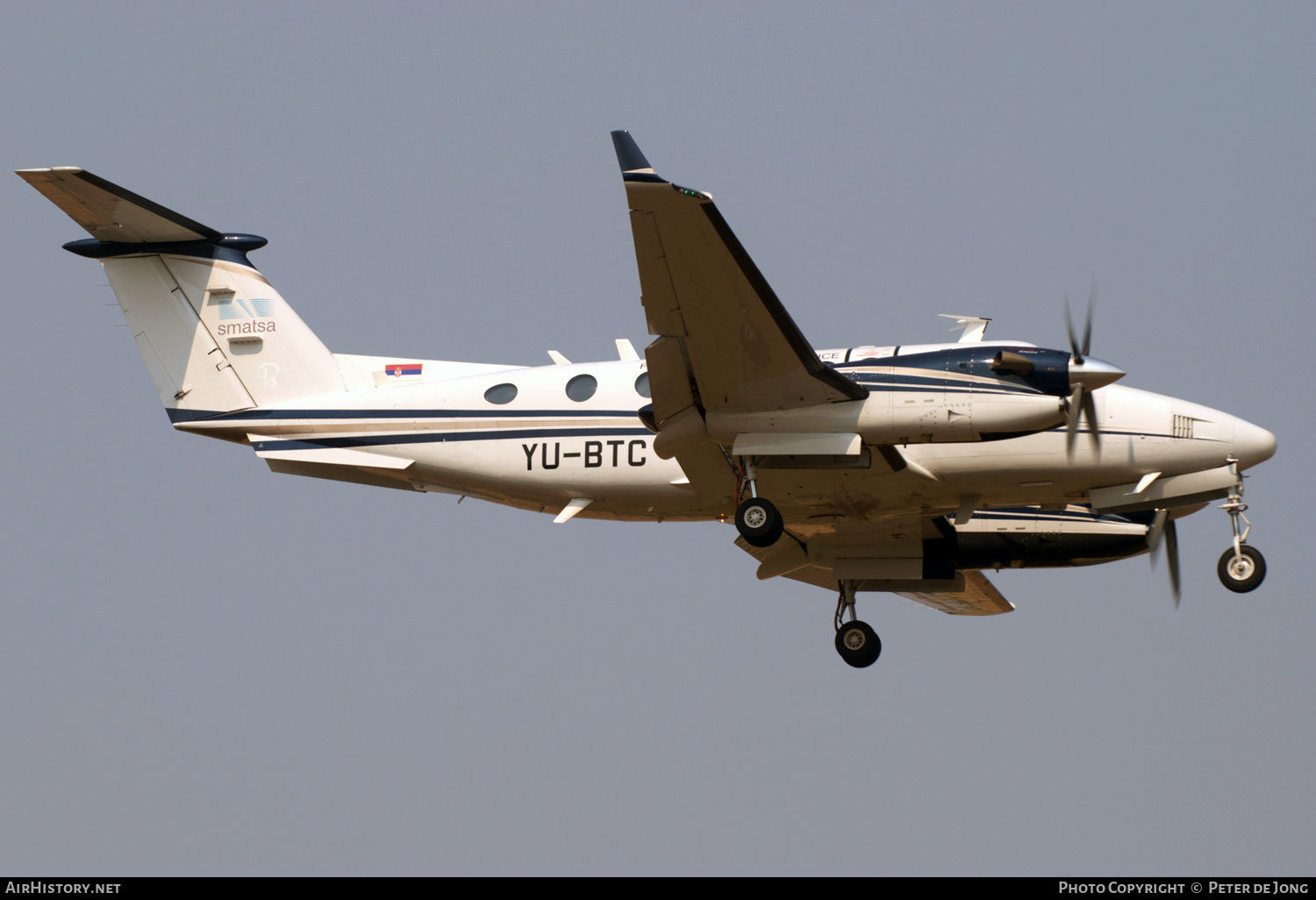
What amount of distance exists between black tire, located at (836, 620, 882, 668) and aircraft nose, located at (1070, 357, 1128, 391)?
5.77 meters

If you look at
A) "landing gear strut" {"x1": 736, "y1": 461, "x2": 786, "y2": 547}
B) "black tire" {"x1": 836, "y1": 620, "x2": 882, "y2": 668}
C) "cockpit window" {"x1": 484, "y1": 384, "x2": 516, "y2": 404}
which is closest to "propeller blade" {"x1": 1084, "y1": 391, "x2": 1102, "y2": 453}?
"landing gear strut" {"x1": 736, "y1": 461, "x2": 786, "y2": 547}

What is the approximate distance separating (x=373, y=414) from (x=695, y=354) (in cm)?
578

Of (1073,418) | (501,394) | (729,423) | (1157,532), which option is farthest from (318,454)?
(1157,532)

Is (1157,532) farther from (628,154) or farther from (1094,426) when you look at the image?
(628,154)

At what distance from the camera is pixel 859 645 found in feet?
68.8

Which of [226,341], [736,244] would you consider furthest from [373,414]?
[736,244]

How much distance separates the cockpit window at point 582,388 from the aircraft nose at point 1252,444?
8.35 m

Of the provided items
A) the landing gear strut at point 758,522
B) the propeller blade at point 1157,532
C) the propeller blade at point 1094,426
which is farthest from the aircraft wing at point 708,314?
the propeller blade at point 1157,532

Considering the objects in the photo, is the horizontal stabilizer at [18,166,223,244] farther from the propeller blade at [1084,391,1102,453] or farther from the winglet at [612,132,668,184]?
the propeller blade at [1084,391,1102,453]

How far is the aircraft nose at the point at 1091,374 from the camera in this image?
16641 mm

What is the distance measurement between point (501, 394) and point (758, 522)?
15.0 feet

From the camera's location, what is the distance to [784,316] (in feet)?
53.7
